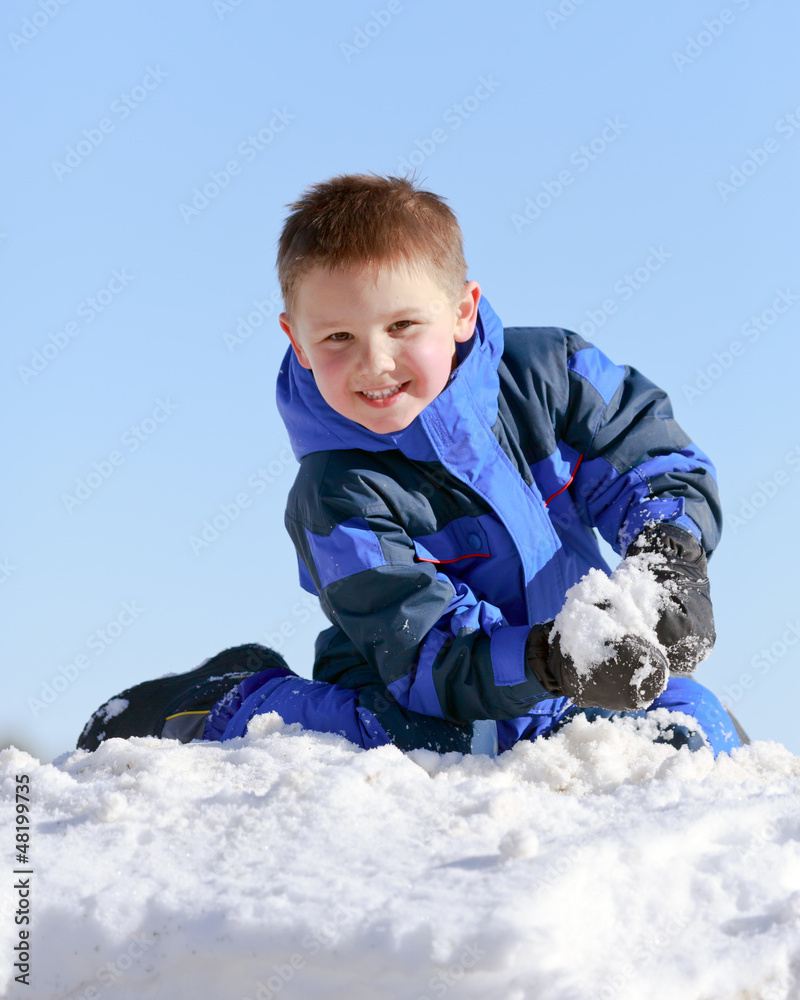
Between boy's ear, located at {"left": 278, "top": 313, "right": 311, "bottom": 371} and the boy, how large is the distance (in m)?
0.02

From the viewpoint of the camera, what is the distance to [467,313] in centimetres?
256

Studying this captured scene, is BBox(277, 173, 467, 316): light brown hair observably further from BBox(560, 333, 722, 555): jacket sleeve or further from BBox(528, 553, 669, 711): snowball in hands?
BBox(528, 553, 669, 711): snowball in hands

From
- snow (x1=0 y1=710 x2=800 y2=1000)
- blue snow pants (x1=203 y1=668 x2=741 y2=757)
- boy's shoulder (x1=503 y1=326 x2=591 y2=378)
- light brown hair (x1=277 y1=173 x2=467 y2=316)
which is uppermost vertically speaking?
light brown hair (x1=277 y1=173 x2=467 y2=316)

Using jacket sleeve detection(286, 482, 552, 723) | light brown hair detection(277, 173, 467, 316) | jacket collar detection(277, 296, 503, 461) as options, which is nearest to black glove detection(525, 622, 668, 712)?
jacket sleeve detection(286, 482, 552, 723)

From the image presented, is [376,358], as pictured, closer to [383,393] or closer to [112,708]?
[383,393]

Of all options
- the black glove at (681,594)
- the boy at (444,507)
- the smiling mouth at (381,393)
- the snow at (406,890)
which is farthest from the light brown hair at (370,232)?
the snow at (406,890)

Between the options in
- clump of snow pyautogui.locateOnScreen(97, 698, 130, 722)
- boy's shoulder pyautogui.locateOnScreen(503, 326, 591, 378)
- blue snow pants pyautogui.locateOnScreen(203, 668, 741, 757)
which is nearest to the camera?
blue snow pants pyautogui.locateOnScreen(203, 668, 741, 757)

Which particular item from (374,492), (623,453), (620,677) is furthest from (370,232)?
(620,677)

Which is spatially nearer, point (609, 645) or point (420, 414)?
point (609, 645)

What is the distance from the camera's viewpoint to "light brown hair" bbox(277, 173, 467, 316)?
7.57 ft

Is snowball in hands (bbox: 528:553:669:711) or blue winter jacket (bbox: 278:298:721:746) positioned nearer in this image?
snowball in hands (bbox: 528:553:669:711)

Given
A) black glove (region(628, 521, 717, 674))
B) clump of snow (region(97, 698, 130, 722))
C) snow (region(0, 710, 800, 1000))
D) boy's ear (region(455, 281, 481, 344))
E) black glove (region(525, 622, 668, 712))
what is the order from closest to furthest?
snow (region(0, 710, 800, 1000)) → black glove (region(525, 622, 668, 712)) → black glove (region(628, 521, 717, 674)) → boy's ear (region(455, 281, 481, 344)) → clump of snow (region(97, 698, 130, 722))

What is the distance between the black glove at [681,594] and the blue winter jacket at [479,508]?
0.27 ft

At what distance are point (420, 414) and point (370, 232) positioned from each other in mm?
459
